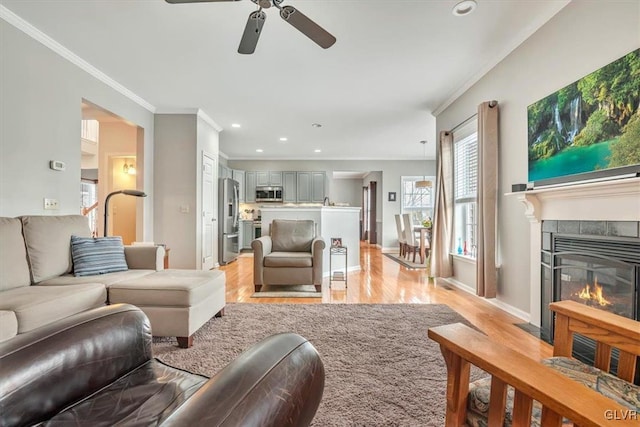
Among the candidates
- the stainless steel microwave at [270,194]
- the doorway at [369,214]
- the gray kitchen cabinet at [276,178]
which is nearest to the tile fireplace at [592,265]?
the stainless steel microwave at [270,194]

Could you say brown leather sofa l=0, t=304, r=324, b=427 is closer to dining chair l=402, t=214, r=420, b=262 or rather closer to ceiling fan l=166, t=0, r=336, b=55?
ceiling fan l=166, t=0, r=336, b=55

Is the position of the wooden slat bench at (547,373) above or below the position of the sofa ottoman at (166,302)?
above

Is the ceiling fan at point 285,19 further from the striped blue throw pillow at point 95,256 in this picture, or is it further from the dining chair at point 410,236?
the dining chair at point 410,236

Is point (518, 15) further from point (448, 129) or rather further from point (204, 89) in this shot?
point (204, 89)

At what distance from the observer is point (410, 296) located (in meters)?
3.59

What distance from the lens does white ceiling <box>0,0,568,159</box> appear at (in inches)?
94.5

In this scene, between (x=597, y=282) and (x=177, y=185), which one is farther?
(x=177, y=185)

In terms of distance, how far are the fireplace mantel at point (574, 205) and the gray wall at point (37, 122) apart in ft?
14.3

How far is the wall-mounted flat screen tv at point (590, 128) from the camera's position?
176 centimetres

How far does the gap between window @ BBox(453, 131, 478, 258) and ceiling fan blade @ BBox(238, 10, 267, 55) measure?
2.93 metres

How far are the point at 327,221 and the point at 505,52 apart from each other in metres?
3.16

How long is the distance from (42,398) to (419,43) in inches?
136

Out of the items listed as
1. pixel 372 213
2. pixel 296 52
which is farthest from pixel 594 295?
pixel 372 213

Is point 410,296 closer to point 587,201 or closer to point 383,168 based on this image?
point 587,201
